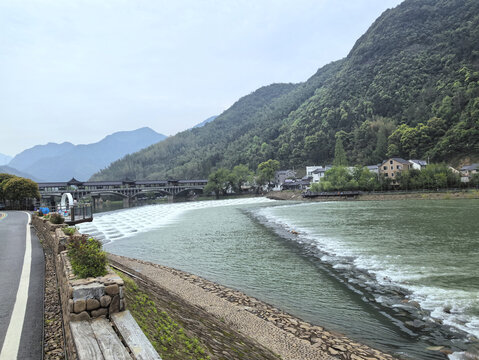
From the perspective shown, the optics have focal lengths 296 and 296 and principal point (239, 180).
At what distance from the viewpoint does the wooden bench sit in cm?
418

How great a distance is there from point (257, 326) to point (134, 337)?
4.90 meters

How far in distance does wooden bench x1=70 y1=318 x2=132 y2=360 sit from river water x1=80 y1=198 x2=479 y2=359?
6500 millimetres

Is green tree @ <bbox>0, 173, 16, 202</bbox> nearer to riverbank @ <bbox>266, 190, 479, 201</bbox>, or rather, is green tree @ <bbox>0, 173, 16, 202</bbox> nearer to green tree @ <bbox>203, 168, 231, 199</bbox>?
green tree @ <bbox>203, 168, 231, 199</bbox>

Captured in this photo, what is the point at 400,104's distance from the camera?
136m

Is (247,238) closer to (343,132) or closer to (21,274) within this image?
(21,274)

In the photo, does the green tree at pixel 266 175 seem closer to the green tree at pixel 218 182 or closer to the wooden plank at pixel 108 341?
the green tree at pixel 218 182

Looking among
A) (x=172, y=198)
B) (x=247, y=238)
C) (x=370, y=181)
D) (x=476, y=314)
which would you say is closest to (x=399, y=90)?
(x=370, y=181)

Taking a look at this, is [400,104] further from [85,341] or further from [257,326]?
[85,341]

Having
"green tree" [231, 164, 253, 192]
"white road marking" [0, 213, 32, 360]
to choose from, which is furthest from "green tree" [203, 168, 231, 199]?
"white road marking" [0, 213, 32, 360]

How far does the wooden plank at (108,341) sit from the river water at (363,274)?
21.2 feet

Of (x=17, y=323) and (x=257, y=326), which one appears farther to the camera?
(x=257, y=326)

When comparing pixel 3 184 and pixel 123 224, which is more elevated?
pixel 3 184

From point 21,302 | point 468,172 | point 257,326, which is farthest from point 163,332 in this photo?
point 468,172

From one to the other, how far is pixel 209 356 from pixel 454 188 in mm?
76270
